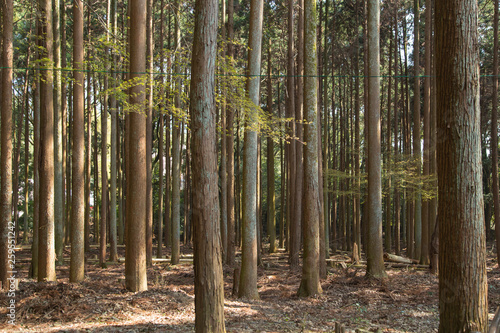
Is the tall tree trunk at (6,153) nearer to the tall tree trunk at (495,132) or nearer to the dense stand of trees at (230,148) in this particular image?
the dense stand of trees at (230,148)

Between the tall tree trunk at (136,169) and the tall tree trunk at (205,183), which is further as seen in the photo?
the tall tree trunk at (136,169)

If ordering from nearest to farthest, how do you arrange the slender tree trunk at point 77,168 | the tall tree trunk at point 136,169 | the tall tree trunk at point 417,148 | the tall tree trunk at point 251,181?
the tall tree trunk at point 136,169 < the tall tree trunk at point 251,181 < the slender tree trunk at point 77,168 < the tall tree trunk at point 417,148

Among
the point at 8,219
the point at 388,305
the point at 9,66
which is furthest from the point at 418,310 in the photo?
the point at 9,66

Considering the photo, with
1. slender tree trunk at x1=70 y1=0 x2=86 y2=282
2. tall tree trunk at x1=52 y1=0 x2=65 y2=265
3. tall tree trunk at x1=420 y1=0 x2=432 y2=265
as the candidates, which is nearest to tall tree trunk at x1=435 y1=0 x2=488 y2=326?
slender tree trunk at x1=70 y1=0 x2=86 y2=282

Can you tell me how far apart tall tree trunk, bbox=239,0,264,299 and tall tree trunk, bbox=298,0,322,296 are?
1.30 meters

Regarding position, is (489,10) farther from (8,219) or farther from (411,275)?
(8,219)

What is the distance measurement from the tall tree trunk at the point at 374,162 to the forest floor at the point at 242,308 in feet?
2.40

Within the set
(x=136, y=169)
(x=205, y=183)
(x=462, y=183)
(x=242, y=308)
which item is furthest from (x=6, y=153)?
(x=462, y=183)

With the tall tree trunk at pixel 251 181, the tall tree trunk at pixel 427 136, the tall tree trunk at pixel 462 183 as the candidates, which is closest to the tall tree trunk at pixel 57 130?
the tall tree trunk at pixel 251 181

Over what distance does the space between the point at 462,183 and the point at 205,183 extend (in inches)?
120

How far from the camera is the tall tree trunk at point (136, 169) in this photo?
8.88 metres

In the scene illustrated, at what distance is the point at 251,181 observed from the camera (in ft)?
31.8

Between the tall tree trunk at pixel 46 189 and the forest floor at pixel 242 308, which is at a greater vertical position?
the tall tree trunk at pixel 46 189

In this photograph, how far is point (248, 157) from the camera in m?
9.73
